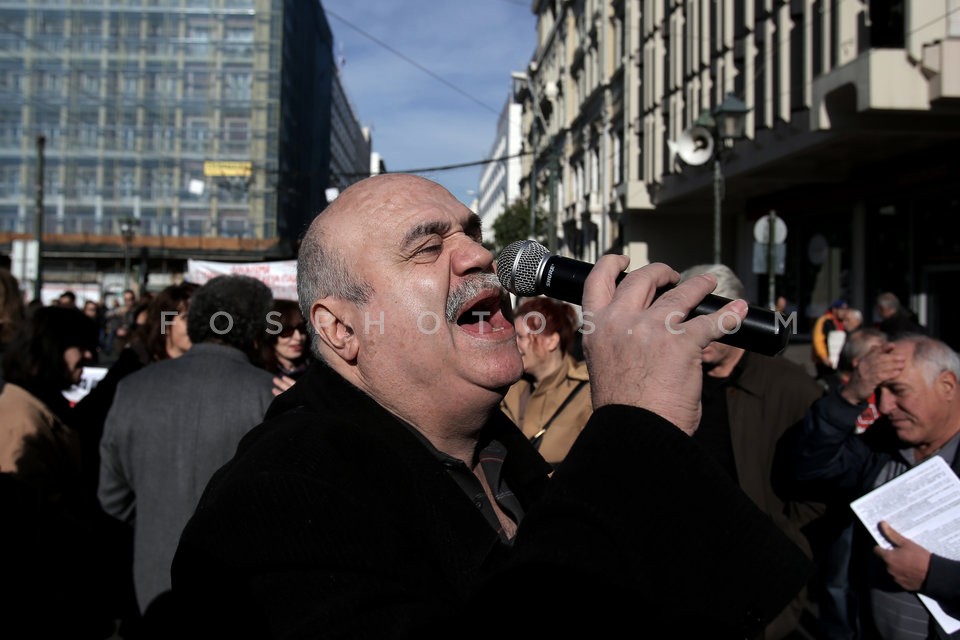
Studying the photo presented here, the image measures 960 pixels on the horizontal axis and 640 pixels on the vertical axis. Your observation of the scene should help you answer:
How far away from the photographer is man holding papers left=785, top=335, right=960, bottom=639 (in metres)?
3.07

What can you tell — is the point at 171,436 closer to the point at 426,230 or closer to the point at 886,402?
the point at 426,230

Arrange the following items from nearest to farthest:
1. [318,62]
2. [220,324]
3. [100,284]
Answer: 1. [220,324]
2. [100,284]
3. [318,62]

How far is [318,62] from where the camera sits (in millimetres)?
58625

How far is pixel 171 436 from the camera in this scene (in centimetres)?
344

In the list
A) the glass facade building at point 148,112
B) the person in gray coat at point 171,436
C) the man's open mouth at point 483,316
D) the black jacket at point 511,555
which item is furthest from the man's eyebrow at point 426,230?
the glass facade building at point 148,112

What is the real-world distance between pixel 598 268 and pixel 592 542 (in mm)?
468

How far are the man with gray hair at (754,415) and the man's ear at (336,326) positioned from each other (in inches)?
79.1

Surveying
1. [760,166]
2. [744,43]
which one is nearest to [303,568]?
[760,166]

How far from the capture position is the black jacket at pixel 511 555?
110cm

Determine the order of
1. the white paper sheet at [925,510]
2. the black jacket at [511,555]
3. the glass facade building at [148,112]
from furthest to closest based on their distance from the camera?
1. the glass facade building at [148,112]
2. the white paper sheet at [925,510]
3. the black jacket at [511,555]

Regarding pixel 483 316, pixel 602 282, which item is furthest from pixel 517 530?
pixel 483 316

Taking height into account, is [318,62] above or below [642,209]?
above

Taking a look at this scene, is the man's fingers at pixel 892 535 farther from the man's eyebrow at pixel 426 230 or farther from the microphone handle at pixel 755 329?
the man's eyebrow at pixel 426 230

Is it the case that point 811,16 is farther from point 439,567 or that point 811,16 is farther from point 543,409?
point 439,567
